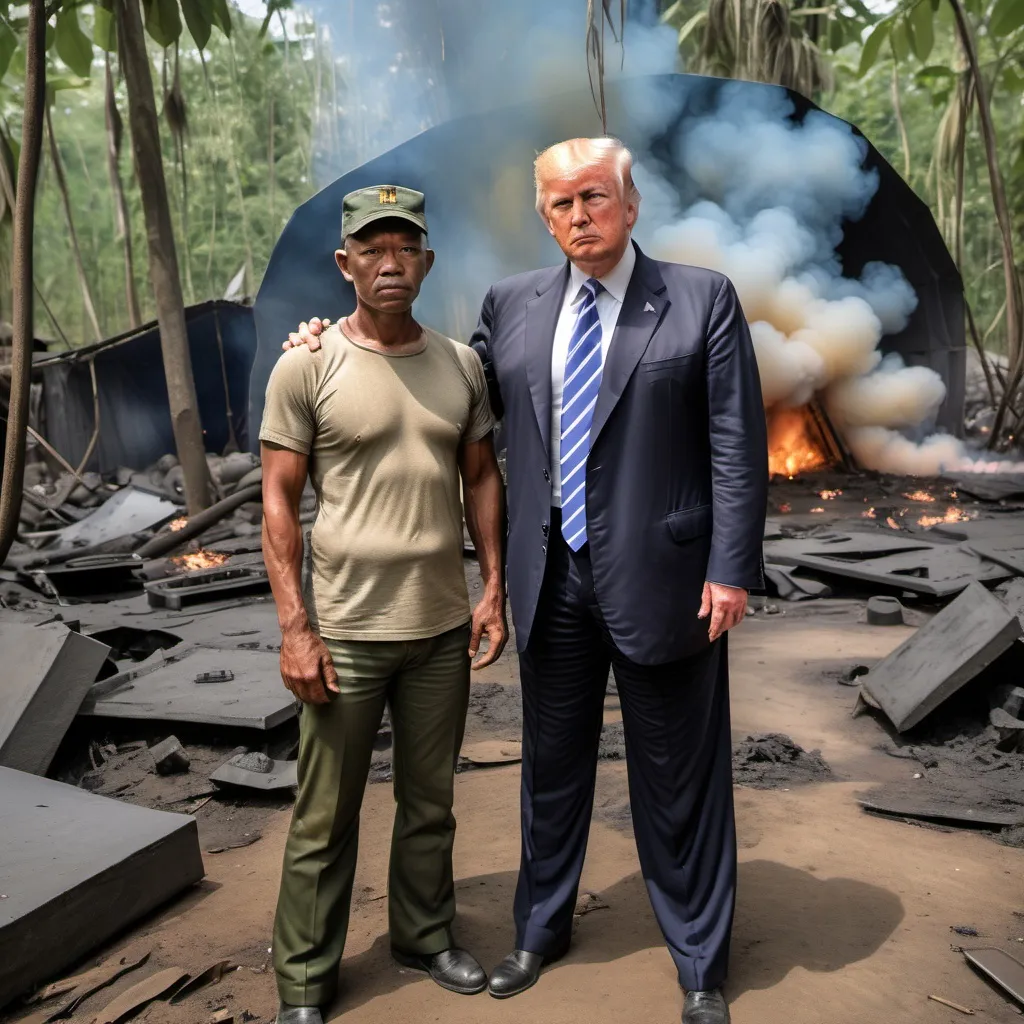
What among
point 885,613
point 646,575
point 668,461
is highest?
point 668,461

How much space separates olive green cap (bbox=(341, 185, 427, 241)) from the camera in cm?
277

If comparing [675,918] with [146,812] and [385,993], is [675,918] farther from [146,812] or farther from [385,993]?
[146,812]

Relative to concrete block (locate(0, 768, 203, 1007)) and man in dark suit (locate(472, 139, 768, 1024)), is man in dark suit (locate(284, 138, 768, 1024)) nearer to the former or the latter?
man in dark suit (locate(472, 139, 768, 1024))

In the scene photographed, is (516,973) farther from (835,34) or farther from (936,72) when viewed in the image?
(835,34)

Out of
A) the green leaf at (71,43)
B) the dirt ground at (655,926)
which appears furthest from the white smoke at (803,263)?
the dirt ground at (655,926)

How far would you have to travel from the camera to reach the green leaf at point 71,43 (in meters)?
7.30

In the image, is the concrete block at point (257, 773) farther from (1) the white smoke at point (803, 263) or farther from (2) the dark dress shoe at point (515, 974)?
(1) the white smoke at point (803, 263)

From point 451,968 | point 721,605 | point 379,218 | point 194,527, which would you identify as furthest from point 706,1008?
point 194,527

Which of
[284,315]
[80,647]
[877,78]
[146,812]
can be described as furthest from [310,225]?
[877,78]

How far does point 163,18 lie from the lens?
7.11m

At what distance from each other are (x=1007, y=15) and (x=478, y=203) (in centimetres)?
836

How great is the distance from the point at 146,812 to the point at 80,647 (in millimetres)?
1951

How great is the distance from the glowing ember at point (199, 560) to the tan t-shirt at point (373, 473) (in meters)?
9.41

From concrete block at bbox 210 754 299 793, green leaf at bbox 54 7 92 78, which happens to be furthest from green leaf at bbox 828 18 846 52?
concrete block at bbox 210 754 299 793
